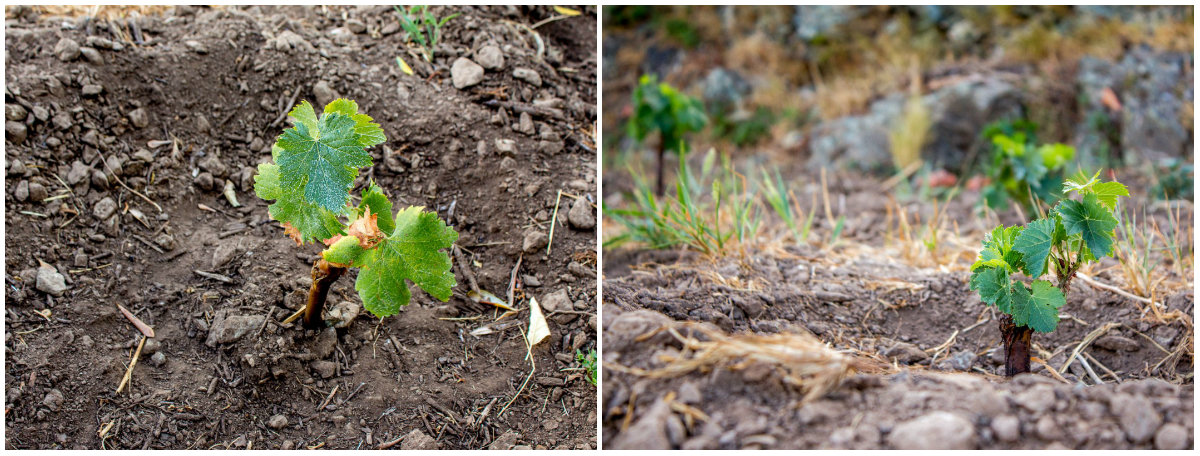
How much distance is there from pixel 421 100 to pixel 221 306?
0.95 metres

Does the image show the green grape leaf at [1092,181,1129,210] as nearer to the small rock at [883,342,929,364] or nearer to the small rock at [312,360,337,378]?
the small rock at [883,342,929,364]

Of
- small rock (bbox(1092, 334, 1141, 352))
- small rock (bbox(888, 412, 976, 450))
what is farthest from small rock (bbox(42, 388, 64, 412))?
small rock (bbox(1092, 334, 1141, 352))

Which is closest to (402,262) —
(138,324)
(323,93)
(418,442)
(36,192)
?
(418,442)

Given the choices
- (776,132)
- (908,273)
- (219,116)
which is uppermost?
(219,116)

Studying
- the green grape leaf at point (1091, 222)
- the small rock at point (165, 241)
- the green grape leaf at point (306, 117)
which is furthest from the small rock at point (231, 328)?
the green grape leaf at point (1091, 222)

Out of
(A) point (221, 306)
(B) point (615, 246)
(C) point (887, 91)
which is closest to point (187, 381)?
(A) point (221, 306)

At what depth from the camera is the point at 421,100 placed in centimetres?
277

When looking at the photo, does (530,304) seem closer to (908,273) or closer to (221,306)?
(221,306)

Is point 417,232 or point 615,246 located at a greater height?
point 417,232

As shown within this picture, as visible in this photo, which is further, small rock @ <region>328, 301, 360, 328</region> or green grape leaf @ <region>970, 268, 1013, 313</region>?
small rock @ <region>328, 301, 360, 328</region>

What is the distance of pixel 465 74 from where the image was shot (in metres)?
2.85

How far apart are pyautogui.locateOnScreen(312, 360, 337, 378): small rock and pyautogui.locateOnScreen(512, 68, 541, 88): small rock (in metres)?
1.24

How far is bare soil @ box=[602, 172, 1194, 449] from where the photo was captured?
1580 mm

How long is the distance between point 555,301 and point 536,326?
0.35ft
